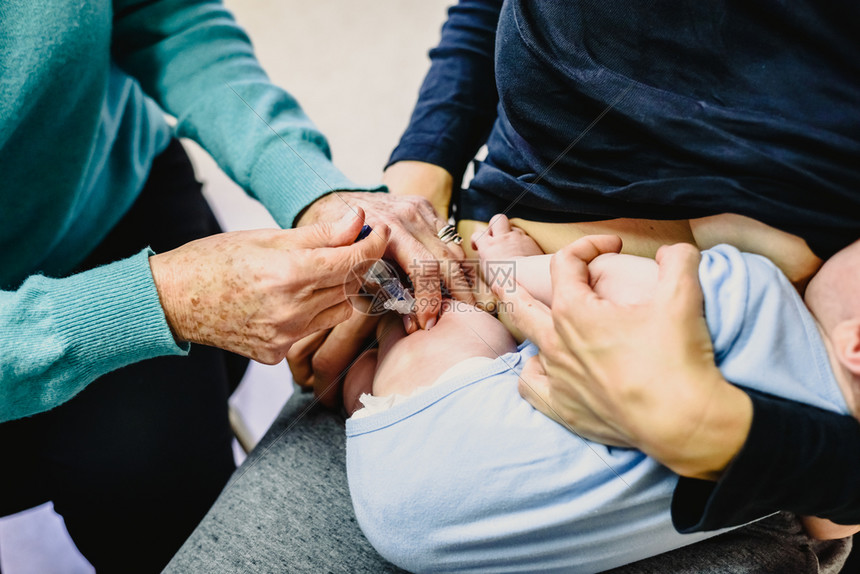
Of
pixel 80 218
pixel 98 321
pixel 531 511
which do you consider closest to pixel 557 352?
pixel 531 511

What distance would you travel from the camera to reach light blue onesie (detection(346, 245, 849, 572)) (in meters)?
0.53

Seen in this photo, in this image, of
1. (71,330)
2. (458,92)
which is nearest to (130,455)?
(71,330)

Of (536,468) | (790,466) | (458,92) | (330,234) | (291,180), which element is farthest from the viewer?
(458,92)

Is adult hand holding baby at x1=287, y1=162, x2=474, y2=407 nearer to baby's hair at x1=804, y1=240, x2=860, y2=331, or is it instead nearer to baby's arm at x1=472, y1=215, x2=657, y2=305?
baby's arm at x1=472, y1=215, x2=657, y2=305

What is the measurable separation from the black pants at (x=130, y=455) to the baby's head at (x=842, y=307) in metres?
0.84

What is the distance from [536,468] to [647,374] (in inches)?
6.2

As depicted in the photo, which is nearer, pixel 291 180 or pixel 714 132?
pixel 714 132

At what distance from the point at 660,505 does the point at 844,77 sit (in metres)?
0.45

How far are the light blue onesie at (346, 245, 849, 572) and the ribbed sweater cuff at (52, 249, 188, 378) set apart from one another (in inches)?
11.6

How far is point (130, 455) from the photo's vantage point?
85 cm

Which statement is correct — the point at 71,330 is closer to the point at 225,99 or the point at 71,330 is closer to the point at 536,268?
the point at 225,99

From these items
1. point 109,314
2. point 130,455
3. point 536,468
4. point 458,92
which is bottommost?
point 130,455

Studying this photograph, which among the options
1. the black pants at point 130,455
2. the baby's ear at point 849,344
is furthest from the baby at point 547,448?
the black pants at point 130,455

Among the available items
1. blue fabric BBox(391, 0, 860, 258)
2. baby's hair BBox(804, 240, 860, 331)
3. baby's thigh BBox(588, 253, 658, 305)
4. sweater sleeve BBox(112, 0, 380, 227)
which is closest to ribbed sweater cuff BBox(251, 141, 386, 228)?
sweater sleeve BBox(112, 0, 380, 227)
